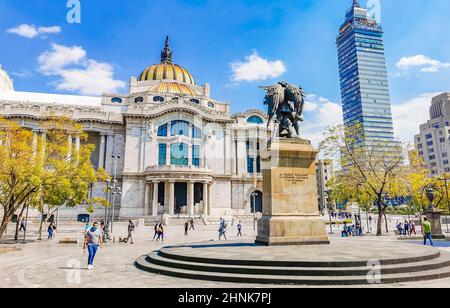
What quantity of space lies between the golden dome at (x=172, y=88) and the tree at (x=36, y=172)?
39645 millimetres

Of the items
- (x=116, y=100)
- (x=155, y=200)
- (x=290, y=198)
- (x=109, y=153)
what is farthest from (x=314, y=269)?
(x=116, y=100)

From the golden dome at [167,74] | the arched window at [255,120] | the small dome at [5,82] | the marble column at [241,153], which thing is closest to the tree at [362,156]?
the marble column at [241,153]

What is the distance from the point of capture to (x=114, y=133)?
57.5 metres

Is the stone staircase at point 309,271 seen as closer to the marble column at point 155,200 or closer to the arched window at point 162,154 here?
the marble column at point 155,200

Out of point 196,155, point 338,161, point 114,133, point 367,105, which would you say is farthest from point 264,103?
point 367,105

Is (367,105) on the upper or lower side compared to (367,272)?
upper

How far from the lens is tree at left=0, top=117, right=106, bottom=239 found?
63.0 feet

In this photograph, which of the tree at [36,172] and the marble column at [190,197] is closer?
the tree at [36,172]

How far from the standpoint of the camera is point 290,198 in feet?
41.4

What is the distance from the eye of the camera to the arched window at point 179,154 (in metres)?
54.3

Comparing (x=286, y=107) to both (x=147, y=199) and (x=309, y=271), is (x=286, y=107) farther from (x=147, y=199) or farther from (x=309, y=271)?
(x=147, y=199)

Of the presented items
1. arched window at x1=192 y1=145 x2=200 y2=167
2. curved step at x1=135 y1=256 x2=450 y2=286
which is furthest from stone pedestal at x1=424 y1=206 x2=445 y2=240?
arched window at x1=192 y1=145 x2=200 y2=167
